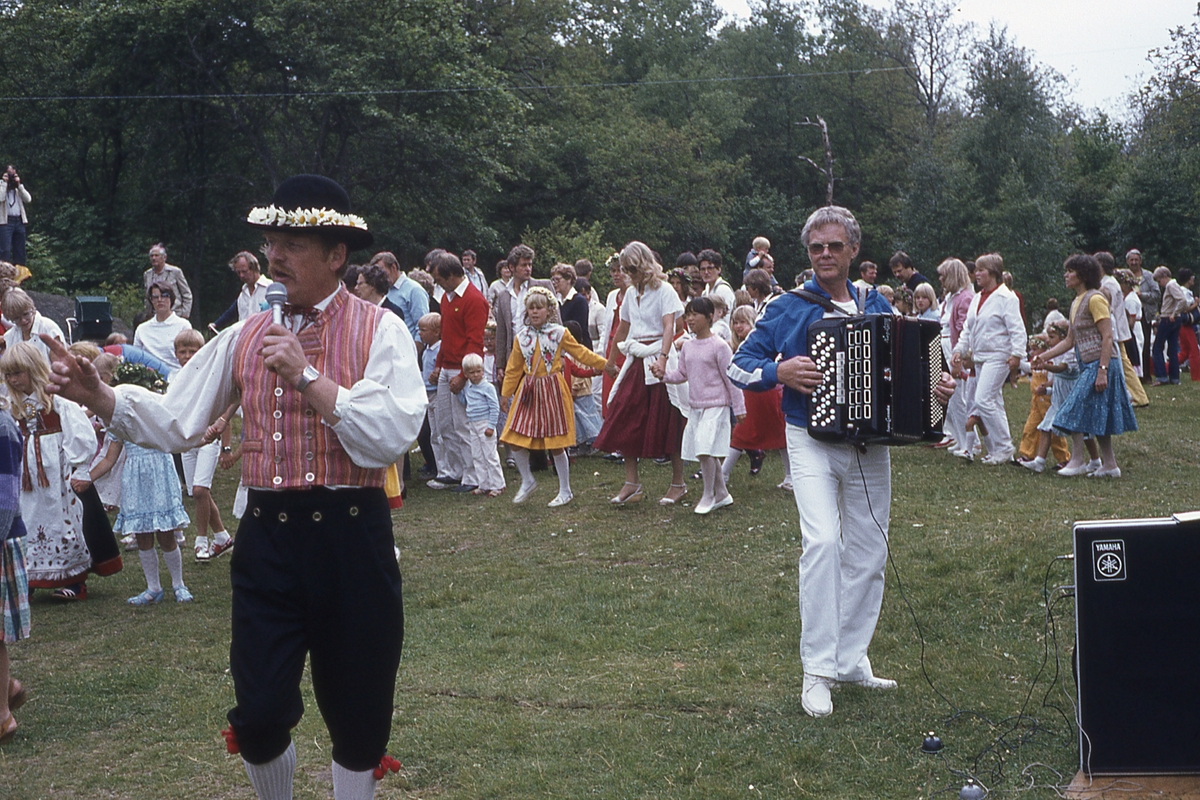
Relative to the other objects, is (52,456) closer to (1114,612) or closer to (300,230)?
(300,230)

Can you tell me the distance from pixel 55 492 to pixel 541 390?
4.36 meters

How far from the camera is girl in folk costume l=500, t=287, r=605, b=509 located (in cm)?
1084

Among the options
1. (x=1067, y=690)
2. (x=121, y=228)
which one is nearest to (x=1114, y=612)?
(x=1067, y=690)

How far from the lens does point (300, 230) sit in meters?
3.70

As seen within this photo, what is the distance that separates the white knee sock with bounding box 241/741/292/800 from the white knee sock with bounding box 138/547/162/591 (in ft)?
15.6

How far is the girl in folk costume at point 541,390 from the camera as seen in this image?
10836 millimetres

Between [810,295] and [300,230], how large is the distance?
2.57m

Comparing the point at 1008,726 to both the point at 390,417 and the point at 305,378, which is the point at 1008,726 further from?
the point at 305,378

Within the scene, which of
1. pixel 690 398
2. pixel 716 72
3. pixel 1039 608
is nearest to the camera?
pixel 1039 608

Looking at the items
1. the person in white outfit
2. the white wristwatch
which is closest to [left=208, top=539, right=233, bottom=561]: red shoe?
the white wristwatch

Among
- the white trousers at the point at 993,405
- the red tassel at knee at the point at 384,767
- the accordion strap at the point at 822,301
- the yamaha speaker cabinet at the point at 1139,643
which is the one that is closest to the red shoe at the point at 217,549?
the accordion strap at the point at 822,301

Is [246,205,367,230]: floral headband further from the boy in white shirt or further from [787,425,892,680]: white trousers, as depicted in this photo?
the boy in white shirt

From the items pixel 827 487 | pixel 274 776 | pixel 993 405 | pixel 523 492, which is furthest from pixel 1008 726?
pixel 993 405

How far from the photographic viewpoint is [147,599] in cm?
815
